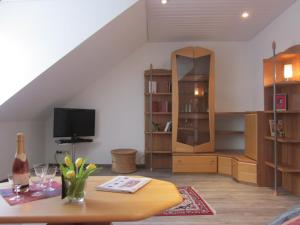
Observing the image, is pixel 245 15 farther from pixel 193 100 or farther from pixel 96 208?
pixel 96 208

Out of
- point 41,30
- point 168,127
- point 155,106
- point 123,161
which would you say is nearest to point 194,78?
point 155,106

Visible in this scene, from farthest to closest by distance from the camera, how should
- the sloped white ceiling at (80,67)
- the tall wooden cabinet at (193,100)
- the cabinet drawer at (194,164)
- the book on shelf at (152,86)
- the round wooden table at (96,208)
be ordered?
the book on shelf at (152,86)
the tall wooden cabinet at (193,100)
the cabinet drawer at (194,164)
the sloped white ceiling at (80,67)
the round wooden table at (96,208)

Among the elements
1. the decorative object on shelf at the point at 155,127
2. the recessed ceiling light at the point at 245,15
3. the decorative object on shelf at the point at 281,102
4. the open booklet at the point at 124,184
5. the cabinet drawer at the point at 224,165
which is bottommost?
the cabinet drawer at the point at 224,165

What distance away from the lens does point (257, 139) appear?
382cm

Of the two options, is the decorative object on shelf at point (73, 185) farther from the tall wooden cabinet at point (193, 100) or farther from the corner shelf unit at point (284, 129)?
the tall wooden cabinet at point (193, 100)

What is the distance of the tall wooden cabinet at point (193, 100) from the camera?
475 cm

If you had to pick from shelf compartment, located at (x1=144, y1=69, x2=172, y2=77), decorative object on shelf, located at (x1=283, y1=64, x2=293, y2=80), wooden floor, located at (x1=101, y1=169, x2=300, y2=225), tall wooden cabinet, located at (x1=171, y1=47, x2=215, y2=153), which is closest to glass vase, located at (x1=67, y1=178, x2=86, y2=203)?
wooden floor, located at (x1=101, y1=169, x2=300, y2=225)

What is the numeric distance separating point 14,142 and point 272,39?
4632 millimetres

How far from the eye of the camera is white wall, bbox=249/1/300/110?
3604mm

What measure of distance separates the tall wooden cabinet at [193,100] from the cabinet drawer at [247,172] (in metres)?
0.80

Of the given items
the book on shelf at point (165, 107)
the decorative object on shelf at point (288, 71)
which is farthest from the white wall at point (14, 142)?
the decorative object on shelf at point (288, 71)

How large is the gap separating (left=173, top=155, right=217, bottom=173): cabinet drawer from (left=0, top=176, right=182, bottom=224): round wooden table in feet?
10.5

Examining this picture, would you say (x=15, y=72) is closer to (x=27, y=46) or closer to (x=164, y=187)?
(x=27, y=46)

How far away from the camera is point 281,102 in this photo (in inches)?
138
